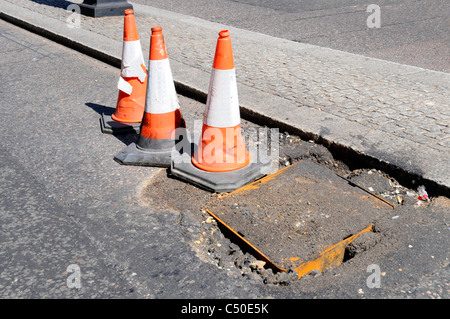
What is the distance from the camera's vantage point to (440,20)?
342 inches

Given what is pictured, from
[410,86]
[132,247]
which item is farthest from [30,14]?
[132,247]

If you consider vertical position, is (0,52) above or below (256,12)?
below

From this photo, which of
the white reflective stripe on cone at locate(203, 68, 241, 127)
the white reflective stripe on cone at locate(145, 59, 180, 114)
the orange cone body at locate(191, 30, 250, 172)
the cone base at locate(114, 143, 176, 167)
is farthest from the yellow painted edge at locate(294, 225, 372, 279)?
the white reflective stripe on cone at locate(145, 59, 180, 114)

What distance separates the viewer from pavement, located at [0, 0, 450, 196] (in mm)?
3769

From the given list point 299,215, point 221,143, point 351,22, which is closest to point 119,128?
point 221,143

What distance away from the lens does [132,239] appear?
2.96m

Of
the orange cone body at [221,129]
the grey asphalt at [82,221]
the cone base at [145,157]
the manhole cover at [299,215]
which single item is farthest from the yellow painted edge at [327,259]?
the cone base at [145,157]

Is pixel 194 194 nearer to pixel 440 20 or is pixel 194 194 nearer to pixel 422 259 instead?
pixel 422 259

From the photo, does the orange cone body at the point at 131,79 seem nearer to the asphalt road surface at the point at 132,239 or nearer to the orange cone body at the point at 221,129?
the asphalt road surface at the point at 132,239

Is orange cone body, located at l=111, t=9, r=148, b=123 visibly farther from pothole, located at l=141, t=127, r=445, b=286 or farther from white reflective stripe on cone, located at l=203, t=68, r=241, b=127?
white reflective stripe on cone, located at l=203, t=68, r=241, b=127

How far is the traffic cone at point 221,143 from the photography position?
3562 mm

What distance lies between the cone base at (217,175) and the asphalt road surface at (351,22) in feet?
12.0
